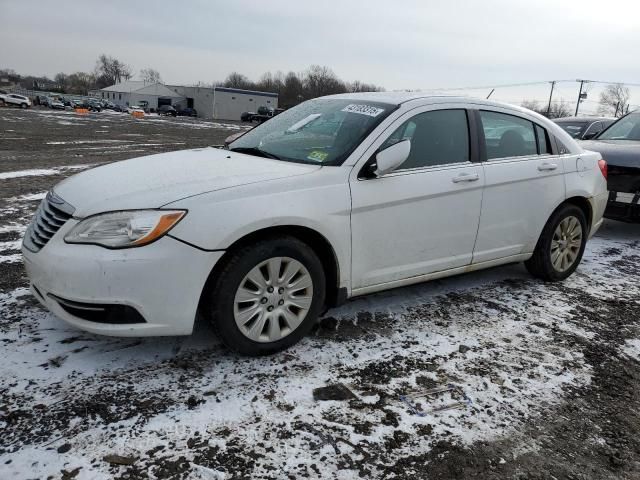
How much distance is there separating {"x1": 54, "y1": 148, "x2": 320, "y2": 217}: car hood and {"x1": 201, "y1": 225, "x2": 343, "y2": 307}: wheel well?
32 centimetres

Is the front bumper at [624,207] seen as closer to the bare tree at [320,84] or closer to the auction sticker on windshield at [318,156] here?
Result: the auction sticker on windshield at [318,156]

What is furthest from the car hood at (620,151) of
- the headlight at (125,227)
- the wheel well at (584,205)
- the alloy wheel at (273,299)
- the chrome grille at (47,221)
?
the chrome grille at (47,221)

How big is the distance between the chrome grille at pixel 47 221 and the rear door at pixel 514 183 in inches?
116

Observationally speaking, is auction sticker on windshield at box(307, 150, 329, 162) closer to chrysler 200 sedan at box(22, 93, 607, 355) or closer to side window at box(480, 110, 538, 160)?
chrysler 200 sedan at box(22, 93, 607, 355)

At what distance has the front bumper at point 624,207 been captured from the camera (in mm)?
6438

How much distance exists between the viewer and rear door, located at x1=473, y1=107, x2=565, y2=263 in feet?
13.5

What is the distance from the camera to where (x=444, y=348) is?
344 centimetres

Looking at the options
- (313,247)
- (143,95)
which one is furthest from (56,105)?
(313,247)

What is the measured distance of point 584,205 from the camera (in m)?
4.95

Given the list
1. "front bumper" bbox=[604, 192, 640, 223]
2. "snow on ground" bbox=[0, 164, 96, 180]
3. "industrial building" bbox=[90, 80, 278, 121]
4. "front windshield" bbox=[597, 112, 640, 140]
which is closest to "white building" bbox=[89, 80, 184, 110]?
"industrial building" bbox=[90, 80, 278, 121]

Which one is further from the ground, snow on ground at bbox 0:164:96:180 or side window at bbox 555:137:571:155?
side window at bbox 555:137:571:155

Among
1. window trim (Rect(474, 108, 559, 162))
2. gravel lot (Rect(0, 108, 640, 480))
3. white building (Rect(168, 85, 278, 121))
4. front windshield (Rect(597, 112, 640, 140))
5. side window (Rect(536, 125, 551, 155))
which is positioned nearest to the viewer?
gravel lot (Rect(0, 108, 640, 480))

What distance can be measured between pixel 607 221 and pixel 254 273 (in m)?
7.19

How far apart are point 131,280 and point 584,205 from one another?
4.22 meters
